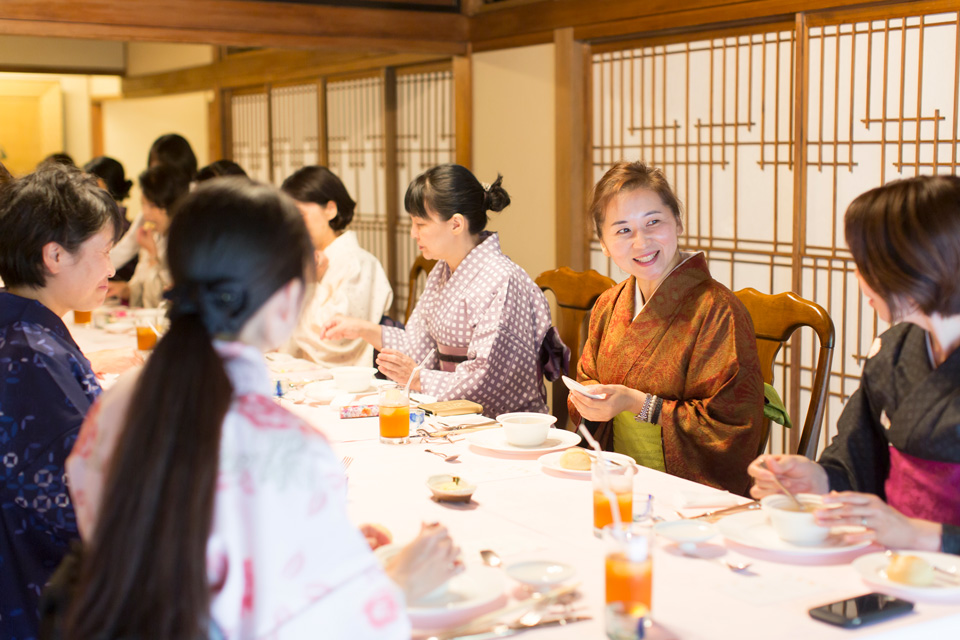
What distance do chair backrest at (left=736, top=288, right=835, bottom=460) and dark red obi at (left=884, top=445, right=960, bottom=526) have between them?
0.55 m

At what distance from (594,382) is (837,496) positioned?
3.94 feet

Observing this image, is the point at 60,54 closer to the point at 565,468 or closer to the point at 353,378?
the point at 353,378

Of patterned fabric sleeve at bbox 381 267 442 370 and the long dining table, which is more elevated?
patterned fabric sleeve at bbox 381 267 442 370

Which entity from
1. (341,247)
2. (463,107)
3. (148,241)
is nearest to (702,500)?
(341,247)

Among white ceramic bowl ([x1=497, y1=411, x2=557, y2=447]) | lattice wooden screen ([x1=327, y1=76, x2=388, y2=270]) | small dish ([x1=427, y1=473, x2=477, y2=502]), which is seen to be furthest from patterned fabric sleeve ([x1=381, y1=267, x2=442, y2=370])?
lattice wooden screen ([x1=327, y1=76, x2=388, y2=270])

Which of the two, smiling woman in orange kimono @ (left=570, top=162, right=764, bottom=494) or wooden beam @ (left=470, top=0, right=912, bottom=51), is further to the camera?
wooden beam @ (left=470, top=0, right=912, bottom=51)

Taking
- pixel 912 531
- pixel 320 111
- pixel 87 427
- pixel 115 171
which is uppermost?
pixel 320 111

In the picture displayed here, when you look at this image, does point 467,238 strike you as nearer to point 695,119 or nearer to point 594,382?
point 594,382

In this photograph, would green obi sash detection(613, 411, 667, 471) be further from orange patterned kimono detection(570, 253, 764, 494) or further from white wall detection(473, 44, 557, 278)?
white wall detection(473, 44, 557, 278)

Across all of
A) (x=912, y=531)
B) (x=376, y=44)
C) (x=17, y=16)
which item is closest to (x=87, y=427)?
(x=912, y=531)

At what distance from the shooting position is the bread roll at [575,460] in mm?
1982

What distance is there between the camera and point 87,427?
1243 millimetres

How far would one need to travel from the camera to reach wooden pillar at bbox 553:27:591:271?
4371 mm

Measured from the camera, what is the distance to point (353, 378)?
9.28 feet
